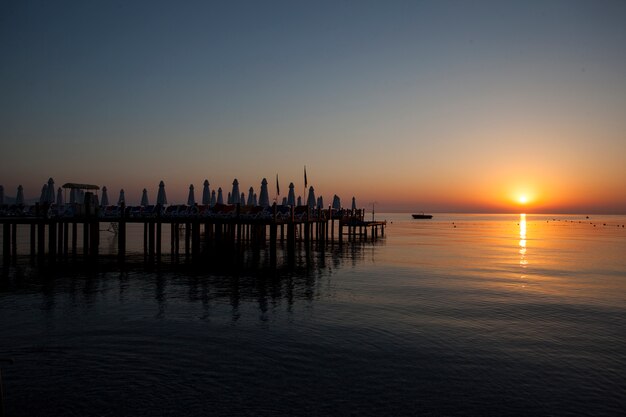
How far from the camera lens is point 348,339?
13.3 meters

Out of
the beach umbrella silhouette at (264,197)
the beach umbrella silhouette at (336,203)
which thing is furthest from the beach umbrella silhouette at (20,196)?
the beach umbrella silhouette at (336,203)

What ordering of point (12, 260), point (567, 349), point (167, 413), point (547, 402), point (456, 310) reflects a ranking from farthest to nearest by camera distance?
point (12, 260), point (456, 310), point (567, 349), point (547, 402), point (167, 413)

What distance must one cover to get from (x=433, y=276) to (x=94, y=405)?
21.5m

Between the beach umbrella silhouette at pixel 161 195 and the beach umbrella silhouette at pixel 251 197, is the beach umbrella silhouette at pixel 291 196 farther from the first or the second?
the beach umbrella silhouette at pixel 161 195

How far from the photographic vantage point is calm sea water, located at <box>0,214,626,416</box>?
29.8ft

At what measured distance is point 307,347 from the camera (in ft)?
41.0

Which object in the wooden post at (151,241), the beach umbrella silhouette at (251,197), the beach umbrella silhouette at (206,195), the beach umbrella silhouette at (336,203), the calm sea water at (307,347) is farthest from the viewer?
the beach umbrella silhouette at (336,203)

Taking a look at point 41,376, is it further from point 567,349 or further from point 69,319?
point 567,349

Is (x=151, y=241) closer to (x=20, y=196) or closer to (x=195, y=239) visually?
(x=195, y=239)

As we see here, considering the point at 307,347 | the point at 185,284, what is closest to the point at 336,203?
the point at 185,284

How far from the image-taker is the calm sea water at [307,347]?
9.08 meters

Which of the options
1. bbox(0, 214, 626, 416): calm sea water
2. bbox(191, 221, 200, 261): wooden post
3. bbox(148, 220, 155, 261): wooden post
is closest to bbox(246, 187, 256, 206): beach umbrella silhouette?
bbox(191, 221, 200, 261): wooden post

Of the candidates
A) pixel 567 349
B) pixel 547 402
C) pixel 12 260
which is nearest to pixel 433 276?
pixel 567 349

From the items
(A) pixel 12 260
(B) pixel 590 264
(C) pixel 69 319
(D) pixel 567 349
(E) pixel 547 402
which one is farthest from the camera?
(B) pixel 590 264
